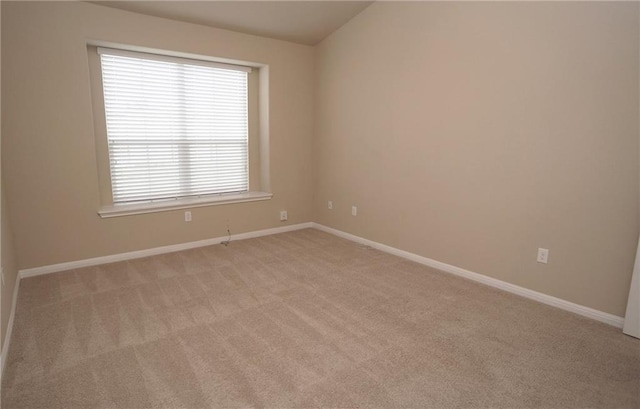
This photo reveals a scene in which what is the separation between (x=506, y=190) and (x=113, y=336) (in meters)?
3.10

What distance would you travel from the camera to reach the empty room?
1.95 m

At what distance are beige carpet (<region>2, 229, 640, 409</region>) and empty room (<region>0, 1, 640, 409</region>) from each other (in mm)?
16

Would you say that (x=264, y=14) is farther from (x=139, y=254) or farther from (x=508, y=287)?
(x=508, y=287)

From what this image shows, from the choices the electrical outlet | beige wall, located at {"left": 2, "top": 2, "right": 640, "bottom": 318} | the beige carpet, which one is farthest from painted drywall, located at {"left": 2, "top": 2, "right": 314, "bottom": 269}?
the electrical outlet

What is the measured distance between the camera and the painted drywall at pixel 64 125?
2.94 meters

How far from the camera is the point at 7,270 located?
248 cm

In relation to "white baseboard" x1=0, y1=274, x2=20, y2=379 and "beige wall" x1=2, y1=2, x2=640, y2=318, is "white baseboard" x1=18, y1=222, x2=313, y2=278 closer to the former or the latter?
"beige wall" x1=2, y1=2, x2=640, y2=318

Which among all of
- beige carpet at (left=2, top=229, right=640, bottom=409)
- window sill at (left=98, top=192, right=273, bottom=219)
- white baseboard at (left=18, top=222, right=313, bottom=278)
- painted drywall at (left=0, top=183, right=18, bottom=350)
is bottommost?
beige carpet at (left=2, top=229, right=640, bottom=409)

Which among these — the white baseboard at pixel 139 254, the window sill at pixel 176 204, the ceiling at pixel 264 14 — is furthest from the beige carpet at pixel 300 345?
the ceiling at pixel 264 14

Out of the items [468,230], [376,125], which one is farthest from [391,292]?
[376,125]

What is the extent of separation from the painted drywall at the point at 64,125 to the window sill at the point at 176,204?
0.21ft

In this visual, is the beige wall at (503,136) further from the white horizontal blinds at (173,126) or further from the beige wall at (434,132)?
the white horizontal blinds at (173,126)

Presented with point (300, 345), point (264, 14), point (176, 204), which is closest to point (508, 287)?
point (300, 345)

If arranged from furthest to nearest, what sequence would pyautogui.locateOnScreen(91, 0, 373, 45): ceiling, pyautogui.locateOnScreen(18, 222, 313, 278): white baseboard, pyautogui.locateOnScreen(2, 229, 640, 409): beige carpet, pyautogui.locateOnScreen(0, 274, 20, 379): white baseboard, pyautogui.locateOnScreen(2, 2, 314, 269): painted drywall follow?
1. pyautogui.locateOnScreen(91, 0, 373, 45): ceiling
2. pyautogui.locateOnScreen(18, 222, 313, 278): white baseboard
3. pyautogui.locateOnScreen(2, 2, 314, 269): painted drywall
4. pyautogui.locateOnScreen(0, 274, 20, 379): white baseboard
5. pyautogui.locateOnScreen(2, 229, 640, 409): beige carpet
